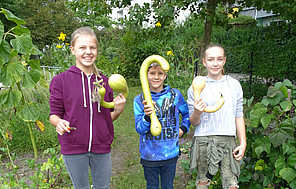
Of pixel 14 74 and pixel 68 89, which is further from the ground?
pixel 14 74

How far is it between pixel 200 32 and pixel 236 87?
15.3m

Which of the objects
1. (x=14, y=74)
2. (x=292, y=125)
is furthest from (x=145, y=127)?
(x=292, y=125)

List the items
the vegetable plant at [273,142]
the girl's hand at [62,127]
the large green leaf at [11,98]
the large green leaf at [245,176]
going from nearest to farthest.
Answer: the girl's hand at [62,127]
the large green leaf at [11,98]
the vegetable plant at [273,142]
the large green leaf at [245,176]

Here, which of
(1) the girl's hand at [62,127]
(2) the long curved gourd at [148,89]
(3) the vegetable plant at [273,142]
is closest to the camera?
(1) the girl's hand at [62,127]

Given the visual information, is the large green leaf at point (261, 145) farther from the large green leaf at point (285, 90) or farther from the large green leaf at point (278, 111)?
the large green leaf at point (285, 90)

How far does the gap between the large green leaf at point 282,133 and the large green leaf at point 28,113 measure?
189 cm

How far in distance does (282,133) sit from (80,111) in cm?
156

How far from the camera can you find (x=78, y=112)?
5.79ft

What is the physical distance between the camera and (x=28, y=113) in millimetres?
1933

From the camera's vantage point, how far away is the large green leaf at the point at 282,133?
6.39 ft

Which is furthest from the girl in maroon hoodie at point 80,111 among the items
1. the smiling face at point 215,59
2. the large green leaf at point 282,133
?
the large green leaf at point 282,133

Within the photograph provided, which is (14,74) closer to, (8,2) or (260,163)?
(260,163)

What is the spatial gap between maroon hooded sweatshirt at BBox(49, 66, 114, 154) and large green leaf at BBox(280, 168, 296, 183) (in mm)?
1427

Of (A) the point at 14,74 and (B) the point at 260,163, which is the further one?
(B) the point at 260,163
